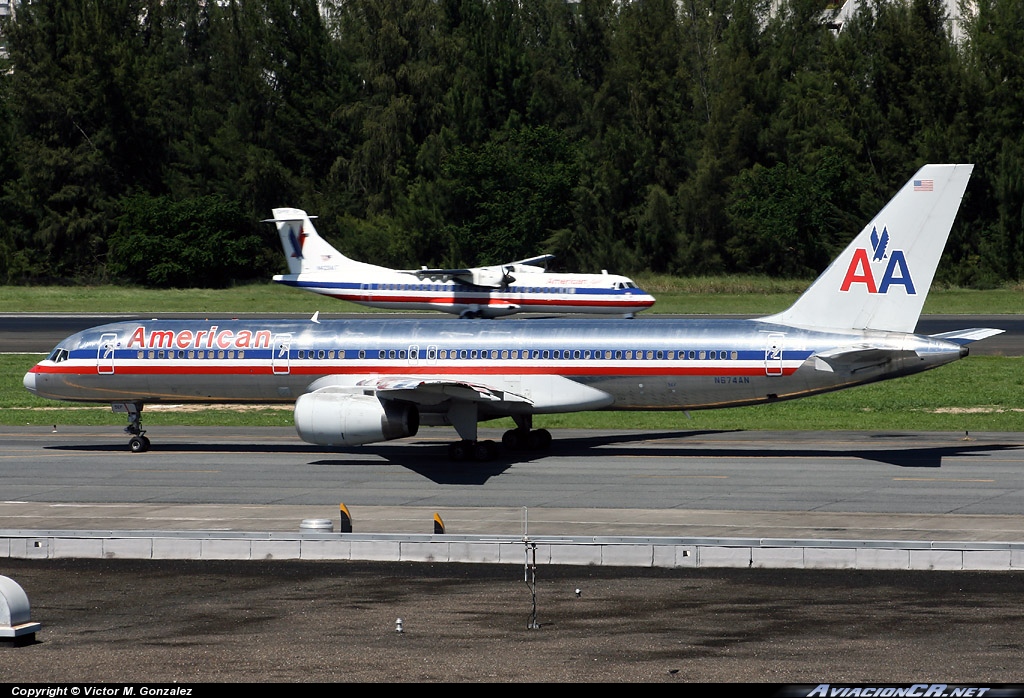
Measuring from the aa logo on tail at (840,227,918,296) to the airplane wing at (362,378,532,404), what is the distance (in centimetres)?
858

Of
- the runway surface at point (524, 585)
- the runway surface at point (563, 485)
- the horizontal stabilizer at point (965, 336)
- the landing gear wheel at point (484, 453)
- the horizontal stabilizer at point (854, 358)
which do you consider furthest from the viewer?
the landing gear wheel at point (484, 453)

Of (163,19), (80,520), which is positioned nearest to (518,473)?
(80,520)

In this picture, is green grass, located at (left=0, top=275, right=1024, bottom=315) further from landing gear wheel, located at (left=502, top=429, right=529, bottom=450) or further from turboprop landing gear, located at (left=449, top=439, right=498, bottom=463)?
turboprop landing gear, located at (left=449, top=439, right=498, bottom=463)

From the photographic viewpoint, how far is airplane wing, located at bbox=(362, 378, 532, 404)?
30609 mm

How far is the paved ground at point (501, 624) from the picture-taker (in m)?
13.3

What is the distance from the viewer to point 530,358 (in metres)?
33.3

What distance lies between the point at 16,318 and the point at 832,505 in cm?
6904

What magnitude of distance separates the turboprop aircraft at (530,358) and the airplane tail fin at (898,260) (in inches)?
1.1

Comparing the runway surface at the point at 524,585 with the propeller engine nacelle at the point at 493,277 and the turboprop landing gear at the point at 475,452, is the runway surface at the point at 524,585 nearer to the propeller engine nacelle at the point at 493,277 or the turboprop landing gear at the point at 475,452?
the turboprop landing gear at the point at 475,452

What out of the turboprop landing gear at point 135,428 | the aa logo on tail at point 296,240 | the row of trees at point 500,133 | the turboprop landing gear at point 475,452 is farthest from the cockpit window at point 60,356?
the row of trees at point 500,133

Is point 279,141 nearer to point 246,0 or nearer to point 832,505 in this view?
point 246,0

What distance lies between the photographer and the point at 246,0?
419ft

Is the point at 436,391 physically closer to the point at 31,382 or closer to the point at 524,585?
the point at 31,382

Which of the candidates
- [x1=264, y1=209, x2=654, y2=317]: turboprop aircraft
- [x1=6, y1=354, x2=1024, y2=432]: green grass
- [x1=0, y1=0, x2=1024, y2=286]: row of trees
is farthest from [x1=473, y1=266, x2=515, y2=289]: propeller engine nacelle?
[x1=0, y1=0, x2=1024, y2=286]: row of trees
